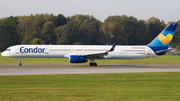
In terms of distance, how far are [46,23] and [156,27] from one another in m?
60.7

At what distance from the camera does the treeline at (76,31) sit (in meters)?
99.3

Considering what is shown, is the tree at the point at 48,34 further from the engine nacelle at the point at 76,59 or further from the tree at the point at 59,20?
the engine nacelle at the point at 76,59

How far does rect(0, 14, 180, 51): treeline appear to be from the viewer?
326 ft

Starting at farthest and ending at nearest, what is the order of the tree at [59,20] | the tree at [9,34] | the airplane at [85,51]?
1. the tree at [59,20]
2. the tree at [9,34]
3. the airplane at [85,51]

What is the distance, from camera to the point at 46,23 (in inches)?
4114

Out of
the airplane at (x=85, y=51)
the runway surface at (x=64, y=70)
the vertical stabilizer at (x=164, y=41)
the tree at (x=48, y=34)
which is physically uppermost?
the tree at (x=48, y=34)

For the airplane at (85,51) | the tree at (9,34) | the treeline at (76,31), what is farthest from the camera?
the treeline at (76,31)

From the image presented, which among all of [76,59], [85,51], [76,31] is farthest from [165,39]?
[76,31]

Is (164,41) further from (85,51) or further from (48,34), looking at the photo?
(48,34)

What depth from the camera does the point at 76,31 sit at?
10462cm

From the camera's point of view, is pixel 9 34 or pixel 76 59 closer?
pixel 76 59

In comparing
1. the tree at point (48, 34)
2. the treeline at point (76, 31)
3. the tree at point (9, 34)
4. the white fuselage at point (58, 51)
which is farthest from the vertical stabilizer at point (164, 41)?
the tree at point (9, 34)

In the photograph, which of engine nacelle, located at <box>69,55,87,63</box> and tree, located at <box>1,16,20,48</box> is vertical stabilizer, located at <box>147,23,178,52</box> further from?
tree, located at <box>1,16,20,48</box>

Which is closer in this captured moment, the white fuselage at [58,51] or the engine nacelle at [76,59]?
the engine nacelle at [76,59]
